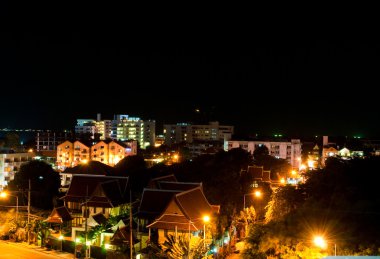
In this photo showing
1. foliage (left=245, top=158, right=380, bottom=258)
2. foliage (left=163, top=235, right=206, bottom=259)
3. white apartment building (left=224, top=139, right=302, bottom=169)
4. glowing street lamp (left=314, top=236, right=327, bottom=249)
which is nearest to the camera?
foliage (left=245, top=158, right=380, bottom=258)

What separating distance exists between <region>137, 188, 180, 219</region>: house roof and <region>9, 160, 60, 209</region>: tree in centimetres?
1321

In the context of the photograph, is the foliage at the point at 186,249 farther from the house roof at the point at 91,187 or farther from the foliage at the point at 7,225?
the foliage at the point at 7,225

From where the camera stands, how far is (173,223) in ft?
69.3

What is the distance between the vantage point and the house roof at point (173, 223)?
68.9 feet

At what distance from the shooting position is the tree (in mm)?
33812

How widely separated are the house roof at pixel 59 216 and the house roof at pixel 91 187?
1094 millimetres

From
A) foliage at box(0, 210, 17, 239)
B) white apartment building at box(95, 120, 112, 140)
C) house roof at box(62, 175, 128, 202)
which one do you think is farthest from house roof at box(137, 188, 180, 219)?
white apartment building at box(95, 120, 112, 140)

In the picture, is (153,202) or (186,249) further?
(153,202)

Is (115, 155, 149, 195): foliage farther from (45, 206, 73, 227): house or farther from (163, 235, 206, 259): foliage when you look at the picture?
(163, 235, 206, 259): foliage

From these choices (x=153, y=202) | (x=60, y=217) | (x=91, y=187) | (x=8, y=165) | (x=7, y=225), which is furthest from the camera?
(x=8, y=165)

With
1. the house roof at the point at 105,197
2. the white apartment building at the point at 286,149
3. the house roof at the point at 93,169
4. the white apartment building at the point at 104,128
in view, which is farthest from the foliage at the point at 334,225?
the white apartment building at the point at 104,128

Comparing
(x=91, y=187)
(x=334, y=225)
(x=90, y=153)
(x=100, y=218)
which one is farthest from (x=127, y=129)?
(x=334, y=225)

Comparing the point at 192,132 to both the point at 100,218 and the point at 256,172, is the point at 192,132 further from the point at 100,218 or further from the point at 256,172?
the point at 100,218

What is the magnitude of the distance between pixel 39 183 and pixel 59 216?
12554 millimetres
